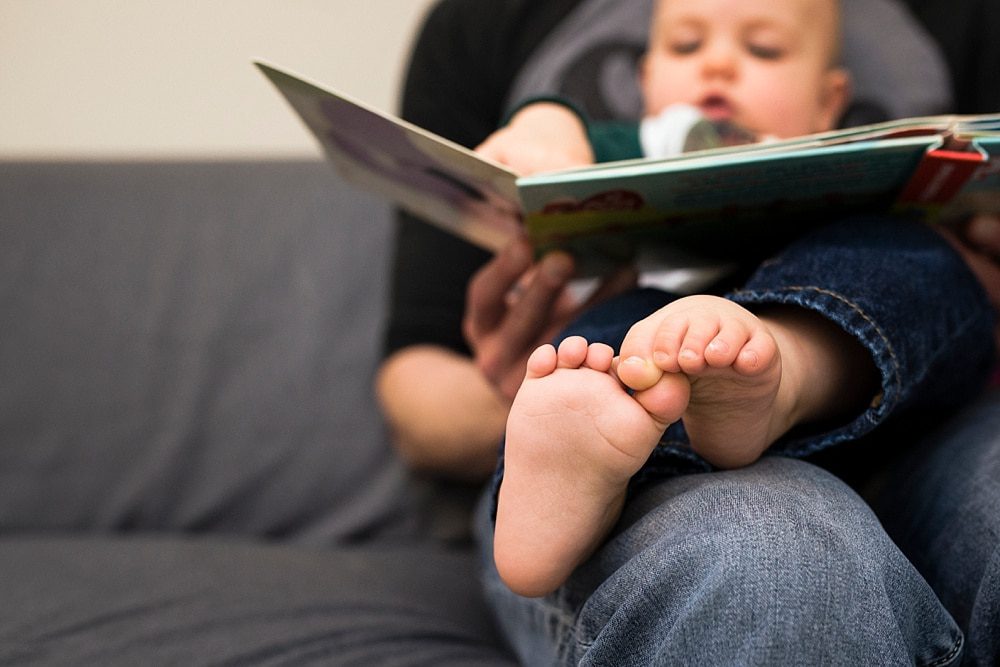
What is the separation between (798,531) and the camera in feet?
Result: 1.45

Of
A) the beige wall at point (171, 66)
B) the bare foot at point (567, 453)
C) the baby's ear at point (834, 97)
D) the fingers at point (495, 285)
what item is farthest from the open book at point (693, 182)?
the beige wall at point (171, 66)

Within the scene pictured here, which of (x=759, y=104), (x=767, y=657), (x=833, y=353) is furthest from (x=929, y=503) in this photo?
(x=759, y=104)

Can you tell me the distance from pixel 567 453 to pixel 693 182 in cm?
19

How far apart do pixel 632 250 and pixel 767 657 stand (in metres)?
0.36

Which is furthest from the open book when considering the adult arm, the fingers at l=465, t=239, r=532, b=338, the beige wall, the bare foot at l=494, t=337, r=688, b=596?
the beige wall

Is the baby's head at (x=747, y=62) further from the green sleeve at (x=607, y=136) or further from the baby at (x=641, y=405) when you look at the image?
the baby at (x=641, y=405)

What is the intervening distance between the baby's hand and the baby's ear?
382 mm

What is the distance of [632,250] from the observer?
0.71m

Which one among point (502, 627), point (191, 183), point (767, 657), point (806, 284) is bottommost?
point (502, 627)

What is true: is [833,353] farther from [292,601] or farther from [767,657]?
[292,601]

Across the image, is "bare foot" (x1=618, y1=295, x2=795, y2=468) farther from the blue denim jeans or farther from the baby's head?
the baby's head

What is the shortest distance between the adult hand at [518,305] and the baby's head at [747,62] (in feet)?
0.89

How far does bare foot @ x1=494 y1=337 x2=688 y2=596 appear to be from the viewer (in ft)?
1.48

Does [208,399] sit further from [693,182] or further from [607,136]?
[693,182]
